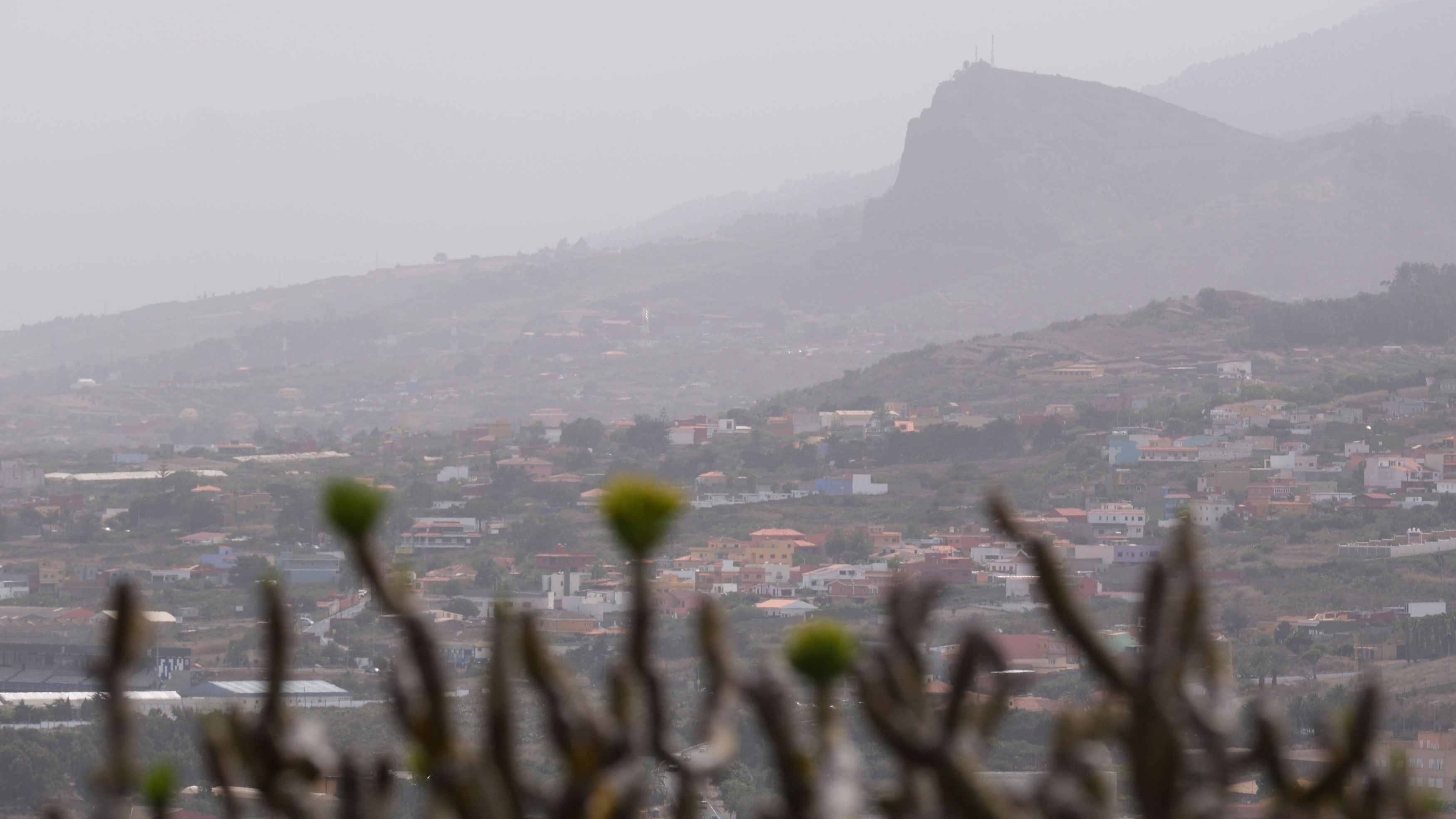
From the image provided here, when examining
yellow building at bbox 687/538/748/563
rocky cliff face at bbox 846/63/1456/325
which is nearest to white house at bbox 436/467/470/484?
yellow building at bbox 687/538/748/563

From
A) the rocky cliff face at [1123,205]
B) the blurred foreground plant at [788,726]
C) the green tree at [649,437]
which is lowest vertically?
the green tree at [649,437]

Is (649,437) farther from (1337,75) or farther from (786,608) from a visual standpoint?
(1337,75)

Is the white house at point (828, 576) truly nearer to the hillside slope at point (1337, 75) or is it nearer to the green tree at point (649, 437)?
the green tree at point (649, 437)

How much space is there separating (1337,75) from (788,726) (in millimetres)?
136986

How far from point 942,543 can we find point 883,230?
5349cm

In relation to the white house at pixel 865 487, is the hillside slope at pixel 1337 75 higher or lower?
higher

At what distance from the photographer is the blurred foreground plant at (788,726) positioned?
2.49ft

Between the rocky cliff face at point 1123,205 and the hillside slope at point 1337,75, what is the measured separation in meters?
36.0

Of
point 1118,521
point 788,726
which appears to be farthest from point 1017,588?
point 788,726

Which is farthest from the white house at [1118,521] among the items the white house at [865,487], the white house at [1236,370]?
the white house at [1236,370]

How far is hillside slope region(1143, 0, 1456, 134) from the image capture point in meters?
122

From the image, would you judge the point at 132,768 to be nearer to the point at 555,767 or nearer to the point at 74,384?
the point at 555,767

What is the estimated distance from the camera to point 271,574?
0.87 meters

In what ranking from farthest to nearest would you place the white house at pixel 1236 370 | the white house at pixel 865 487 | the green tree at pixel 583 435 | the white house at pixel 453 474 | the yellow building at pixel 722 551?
the white house at pixel 1236 370 → the green tree at pixel 583 435 → the white house at pixel 453 474 → the white house at pixel 865 487 → the yellow building at pixel 722 551
